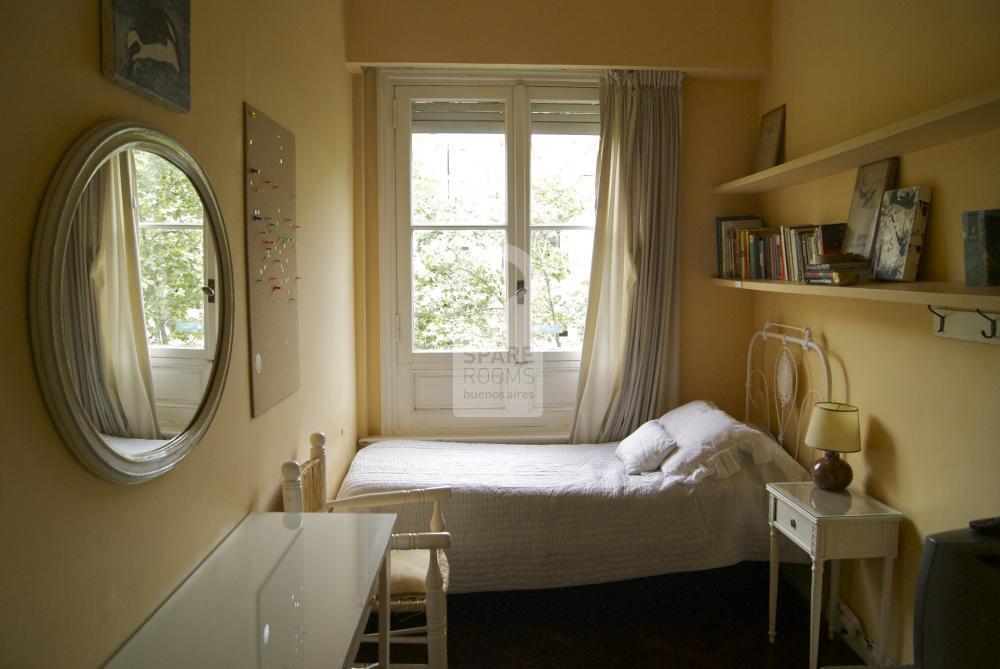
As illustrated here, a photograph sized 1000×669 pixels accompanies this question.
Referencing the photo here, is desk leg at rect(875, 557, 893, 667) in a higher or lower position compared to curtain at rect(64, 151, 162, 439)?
lower

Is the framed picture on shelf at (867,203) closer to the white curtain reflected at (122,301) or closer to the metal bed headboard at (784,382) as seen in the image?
the metal bed headboard at (784,382)

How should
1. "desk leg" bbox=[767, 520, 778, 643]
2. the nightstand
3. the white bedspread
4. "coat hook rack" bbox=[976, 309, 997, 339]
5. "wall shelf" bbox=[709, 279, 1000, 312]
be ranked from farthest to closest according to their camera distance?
the white bedspread
"desk leg" bbox=[767, 520, 778, 643]
the nightstand
"coat hook rack" bbox=[976, 309, 997, 339]
"wall shelf" bbox=[709, 279, 1000, 312]

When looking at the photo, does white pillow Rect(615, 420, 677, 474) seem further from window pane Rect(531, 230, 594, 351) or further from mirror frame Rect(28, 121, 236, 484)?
mirror frame Rect(28, 121, 236, 484)

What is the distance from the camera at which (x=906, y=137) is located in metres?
2.15

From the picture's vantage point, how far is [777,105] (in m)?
3.52

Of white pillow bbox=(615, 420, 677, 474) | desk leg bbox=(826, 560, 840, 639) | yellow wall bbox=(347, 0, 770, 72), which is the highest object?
yellow wall bbox=(347, 0, 770, 72)

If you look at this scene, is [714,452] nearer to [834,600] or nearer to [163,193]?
[834,600]

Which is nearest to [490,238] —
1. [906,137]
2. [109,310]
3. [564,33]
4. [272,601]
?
[564,33]

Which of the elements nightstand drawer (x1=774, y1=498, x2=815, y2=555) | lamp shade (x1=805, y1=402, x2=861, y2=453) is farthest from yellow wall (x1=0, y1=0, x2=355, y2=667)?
lamp shade (x1=805, y1=402, x2=861, y2=453)

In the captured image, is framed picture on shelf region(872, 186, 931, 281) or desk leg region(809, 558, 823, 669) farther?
desk leg region(809, 558, 823, 669)

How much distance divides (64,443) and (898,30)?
9.02 feet

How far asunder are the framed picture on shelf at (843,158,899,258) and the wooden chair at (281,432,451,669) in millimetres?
1735

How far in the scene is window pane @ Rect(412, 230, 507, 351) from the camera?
377 centimetres

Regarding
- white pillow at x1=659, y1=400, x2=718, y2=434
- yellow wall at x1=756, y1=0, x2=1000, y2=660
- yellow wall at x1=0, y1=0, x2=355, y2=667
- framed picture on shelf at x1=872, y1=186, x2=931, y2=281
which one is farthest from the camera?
white pillow at x1=659, y1=400, x2=718, y2=434
